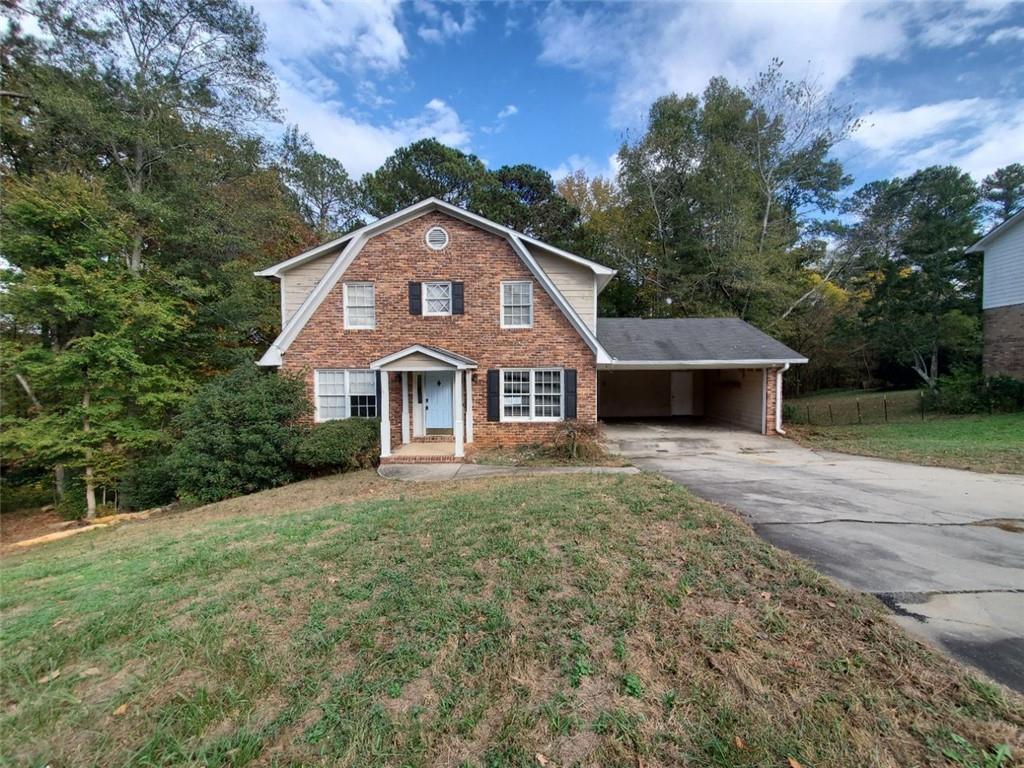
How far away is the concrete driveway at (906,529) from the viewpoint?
3.12 metres

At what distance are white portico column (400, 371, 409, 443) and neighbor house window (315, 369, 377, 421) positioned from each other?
71cm

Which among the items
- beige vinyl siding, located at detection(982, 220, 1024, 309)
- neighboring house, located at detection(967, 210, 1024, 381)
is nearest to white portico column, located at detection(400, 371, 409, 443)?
neighboring house, located at detection(967, 210, 1024, 381)

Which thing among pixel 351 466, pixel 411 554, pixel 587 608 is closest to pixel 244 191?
pixel 351 466

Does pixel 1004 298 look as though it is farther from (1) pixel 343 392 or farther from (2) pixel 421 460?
(1) pixel 343 392

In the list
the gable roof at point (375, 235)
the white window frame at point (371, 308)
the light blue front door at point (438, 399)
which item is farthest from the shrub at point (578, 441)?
the white window frame at point (371, 308)

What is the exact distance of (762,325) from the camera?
21375 mm

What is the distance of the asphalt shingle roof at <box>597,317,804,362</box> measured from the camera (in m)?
13.2

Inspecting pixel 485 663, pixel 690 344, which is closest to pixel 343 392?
pixel 485 663

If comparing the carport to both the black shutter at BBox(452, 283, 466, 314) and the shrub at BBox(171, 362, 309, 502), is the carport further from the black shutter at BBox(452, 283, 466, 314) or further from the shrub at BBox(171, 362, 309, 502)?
the shrub at BBox(171, 362, 309, 502)

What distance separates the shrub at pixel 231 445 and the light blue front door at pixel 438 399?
346 centimetres

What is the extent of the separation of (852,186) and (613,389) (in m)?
18.6

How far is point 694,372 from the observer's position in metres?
18.8

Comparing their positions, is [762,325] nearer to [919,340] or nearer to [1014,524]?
[919,340]

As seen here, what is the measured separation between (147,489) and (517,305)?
36.1 ft
